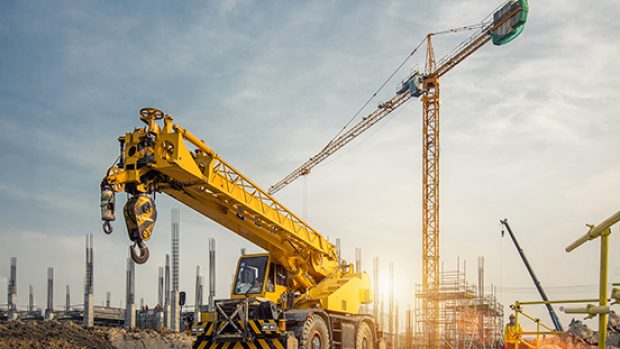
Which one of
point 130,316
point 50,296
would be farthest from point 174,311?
point 50,296

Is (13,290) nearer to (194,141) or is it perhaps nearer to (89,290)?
(89,290)

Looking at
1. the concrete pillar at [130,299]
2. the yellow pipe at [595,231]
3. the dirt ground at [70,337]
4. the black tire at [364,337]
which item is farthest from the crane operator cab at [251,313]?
the concrete pillar at [130,299]

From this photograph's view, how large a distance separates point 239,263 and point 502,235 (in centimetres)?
3544

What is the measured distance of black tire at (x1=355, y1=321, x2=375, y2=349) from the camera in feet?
57.6

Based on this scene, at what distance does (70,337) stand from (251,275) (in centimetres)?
545

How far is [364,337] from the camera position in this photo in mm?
18016

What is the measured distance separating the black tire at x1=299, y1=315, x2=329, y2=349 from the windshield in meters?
1.68

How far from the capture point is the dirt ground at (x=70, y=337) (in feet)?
53.6

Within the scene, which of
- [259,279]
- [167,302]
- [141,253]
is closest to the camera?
[141,253]

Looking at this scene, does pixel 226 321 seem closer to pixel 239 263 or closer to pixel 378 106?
pixel 239 263

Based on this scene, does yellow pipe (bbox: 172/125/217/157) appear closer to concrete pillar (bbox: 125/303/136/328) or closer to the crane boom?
the crane boom

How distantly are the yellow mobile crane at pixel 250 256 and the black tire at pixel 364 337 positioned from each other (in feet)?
0.09

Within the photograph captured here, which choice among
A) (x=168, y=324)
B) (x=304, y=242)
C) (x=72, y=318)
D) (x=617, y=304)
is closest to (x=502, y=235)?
(x=168, y=324)

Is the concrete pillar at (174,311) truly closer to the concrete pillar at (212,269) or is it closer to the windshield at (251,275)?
the concrete pillar at (212,269)
